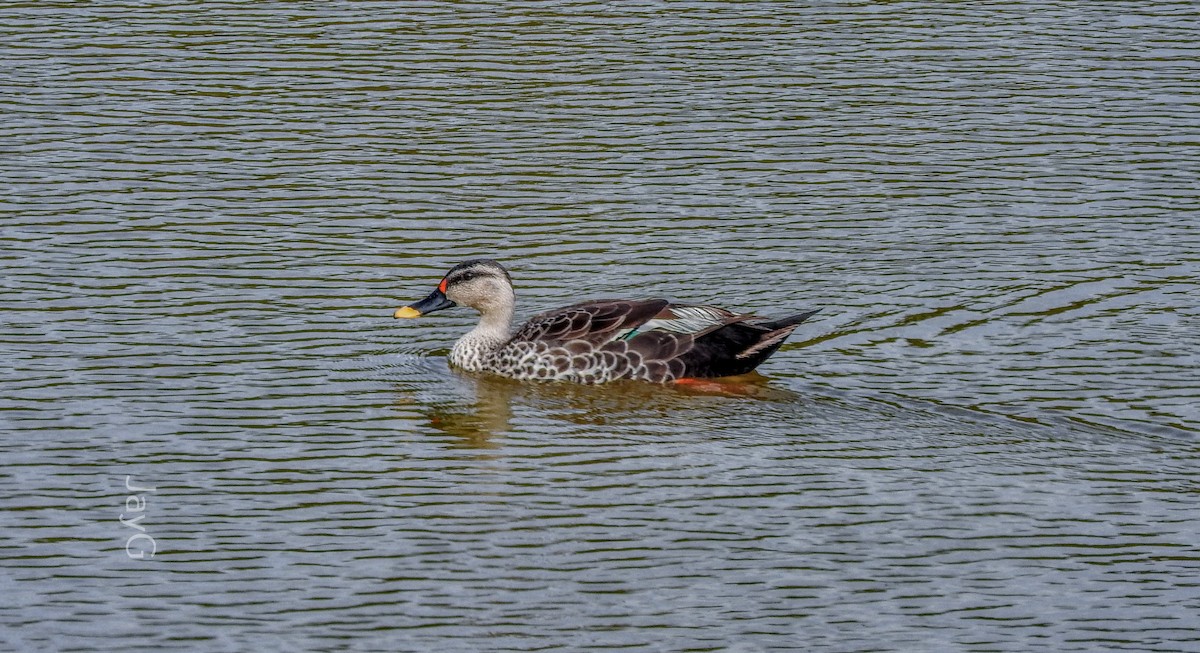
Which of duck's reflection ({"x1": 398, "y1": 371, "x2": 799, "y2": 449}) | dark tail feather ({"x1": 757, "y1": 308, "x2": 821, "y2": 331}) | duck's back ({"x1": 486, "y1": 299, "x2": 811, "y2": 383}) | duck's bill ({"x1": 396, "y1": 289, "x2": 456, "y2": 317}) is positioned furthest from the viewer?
duck's bill ({"x1": 396, "y1": 289, "x2": 456, "y2": 317})

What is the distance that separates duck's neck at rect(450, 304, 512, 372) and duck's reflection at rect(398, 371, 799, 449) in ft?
0.31

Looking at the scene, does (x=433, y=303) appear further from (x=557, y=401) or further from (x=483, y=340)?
(x=557, y=401)

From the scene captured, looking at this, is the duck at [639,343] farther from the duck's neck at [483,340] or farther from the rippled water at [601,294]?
the rippled water at [601,294]

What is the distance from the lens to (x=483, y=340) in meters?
14.5

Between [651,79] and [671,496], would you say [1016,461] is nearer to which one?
[671,496]

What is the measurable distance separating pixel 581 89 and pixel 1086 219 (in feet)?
17.8

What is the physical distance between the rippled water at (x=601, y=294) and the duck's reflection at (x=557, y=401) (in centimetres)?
4

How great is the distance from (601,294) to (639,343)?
1433 mm

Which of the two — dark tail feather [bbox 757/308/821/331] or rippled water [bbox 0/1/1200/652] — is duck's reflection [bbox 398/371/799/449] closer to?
rippled water [bbox 0/1/1200/652]

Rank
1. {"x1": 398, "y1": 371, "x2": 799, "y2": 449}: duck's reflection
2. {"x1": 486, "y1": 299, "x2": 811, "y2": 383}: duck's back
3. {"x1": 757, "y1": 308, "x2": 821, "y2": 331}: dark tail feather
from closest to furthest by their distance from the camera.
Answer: {"x1": 398, "y1": 371, "x2": 799, "y2": 449}: duck's reflection < {"x1": 757, "y1": 308, "x2": 821, "y2": 331}: dark tail feather < {"x1": 486, "y1": 299, "x2": 811, "y2": 383}: duck's back

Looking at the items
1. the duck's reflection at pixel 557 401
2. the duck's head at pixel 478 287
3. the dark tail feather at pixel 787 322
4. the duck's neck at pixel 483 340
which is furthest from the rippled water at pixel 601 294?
the duck's head at pixel 478 287

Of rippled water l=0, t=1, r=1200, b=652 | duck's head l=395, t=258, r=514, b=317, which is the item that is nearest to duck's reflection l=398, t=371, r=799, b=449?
rippled water l=0, t=1, r=1200, b=652

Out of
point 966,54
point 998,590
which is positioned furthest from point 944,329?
point 966,54

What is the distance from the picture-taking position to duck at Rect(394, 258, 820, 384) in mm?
13938
